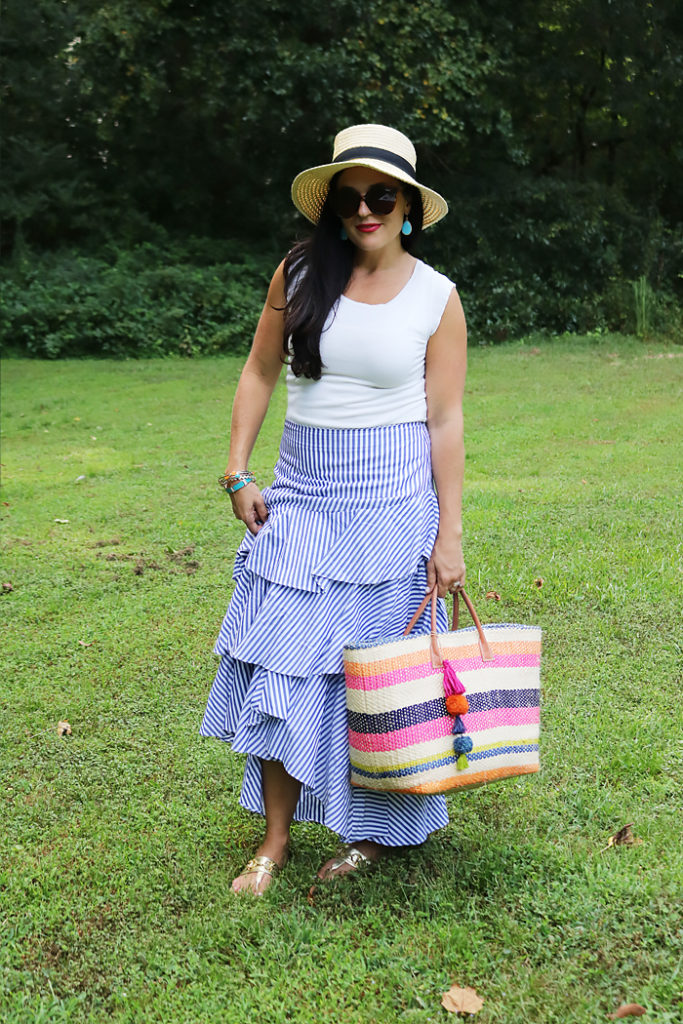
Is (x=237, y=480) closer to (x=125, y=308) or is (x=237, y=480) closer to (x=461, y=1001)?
(x=461, y=1001)

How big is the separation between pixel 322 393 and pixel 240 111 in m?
14.4

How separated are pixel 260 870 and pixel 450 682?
772mm

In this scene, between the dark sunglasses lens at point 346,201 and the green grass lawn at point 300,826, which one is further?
the dark sunglasses lens at point 346,201

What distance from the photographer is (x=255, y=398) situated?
300 cm

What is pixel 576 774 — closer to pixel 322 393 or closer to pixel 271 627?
pixel 271 627

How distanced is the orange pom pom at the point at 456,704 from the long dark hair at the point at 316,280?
2.85 ft

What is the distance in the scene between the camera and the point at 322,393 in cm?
277

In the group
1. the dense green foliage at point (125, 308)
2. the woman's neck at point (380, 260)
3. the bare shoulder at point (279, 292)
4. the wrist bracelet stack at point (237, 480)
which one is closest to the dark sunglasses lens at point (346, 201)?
the woman's neck at point (380, 260)

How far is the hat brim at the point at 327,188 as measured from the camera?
2.64m

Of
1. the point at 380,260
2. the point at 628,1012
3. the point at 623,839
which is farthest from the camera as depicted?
the point at 623,839

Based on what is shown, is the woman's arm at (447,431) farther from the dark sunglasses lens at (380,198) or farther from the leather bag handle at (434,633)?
A: the dark sunglasses lens at (380,198)

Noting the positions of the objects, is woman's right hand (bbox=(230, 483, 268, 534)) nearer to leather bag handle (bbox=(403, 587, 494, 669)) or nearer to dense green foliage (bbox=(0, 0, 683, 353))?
leather bag handle (bbox=(403, 587, 494, 669))

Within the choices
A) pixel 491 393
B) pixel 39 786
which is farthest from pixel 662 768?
pixel 491 393

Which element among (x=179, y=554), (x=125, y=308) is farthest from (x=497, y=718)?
(x=125, y=308)
